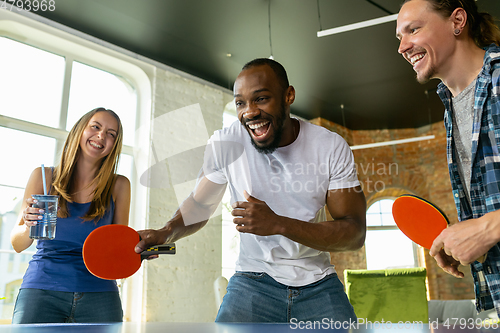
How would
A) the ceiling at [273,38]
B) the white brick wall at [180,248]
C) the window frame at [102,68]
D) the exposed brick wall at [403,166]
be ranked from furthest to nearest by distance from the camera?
the exposed brick wall at [403,166] → the white brick wall at [180,248] → the ceiling at [273,38] → the window frame at [102,68]

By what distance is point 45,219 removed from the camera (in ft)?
5.54

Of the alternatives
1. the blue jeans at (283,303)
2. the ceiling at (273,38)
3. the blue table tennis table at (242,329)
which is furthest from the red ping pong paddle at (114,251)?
the ceiling at (273,38)

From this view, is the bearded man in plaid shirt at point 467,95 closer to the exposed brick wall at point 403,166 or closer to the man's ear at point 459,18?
the man's ear at point 459,18

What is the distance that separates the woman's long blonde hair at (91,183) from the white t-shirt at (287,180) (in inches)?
23.9

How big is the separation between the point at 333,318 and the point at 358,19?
4310mm

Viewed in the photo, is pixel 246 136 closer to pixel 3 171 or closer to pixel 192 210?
pixel 192 210

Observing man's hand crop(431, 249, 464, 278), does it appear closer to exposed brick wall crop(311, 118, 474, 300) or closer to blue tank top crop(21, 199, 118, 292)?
blue tank top crop(21, 199, 118, 292)

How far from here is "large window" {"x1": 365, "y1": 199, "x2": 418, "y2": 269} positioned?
796 cm

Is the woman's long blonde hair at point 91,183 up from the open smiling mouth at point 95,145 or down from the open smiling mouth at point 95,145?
down

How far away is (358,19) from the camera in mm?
4918

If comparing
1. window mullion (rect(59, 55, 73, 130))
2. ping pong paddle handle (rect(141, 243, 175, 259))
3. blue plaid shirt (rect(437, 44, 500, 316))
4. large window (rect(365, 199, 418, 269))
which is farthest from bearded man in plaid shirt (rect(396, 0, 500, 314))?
large window (rect(365, 199, 418, 269))

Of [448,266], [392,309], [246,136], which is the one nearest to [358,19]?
[392,309]

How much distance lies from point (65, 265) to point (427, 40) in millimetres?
1712

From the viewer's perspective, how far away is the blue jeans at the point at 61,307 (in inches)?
67.9
